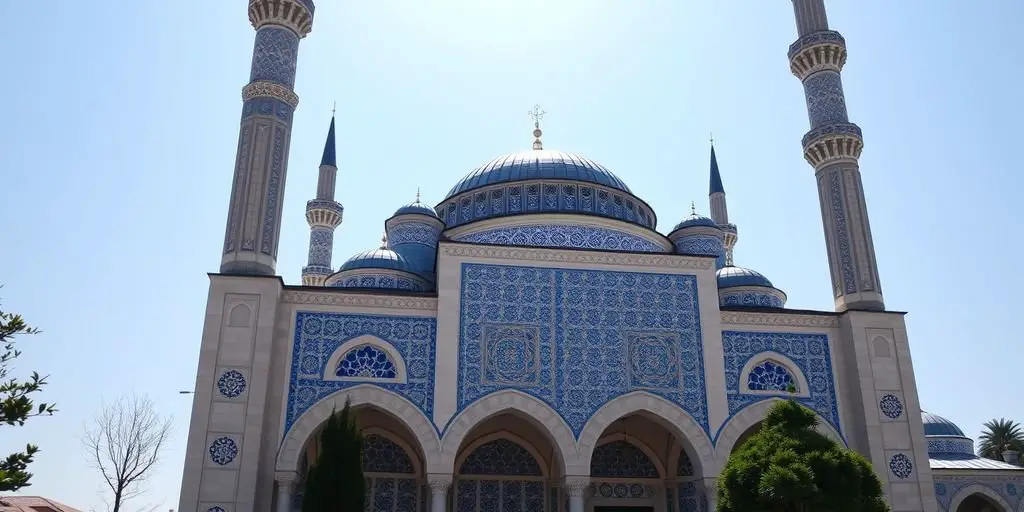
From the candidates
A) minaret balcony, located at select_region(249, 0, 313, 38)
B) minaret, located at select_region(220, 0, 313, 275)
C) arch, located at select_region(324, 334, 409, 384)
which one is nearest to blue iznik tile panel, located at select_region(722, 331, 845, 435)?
arch, located at select_region(324, 334, 409, 384)

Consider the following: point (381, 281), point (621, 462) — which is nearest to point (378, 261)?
point (381, 281)

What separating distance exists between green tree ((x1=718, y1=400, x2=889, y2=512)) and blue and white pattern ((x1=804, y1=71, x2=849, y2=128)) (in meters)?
7.99

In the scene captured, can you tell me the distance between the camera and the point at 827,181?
551 inches

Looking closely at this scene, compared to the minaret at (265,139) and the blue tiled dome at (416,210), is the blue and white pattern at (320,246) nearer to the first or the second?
the blue tiled dome at (416,210)

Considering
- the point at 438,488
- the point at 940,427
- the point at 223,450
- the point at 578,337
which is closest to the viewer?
the point at 223,450

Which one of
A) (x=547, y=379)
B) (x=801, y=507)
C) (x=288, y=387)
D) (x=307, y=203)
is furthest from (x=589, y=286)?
(x=307, y=203)

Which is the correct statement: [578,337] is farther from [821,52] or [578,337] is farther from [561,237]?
[821,52]

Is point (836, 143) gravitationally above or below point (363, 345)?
above

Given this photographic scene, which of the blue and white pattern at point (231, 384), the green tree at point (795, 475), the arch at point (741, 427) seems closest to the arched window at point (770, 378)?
the arch at point (741, 427)

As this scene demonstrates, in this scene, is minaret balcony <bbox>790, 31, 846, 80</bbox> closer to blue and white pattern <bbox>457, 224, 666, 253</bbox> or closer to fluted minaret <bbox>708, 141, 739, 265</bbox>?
blue and white pattern <bbox>457, 224, 666, 253</bbox>

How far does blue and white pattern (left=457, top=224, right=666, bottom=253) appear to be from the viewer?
1457cm

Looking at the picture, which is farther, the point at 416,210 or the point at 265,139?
the point at 416,210

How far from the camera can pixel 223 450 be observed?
404 inches

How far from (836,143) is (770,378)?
456 centimetres
